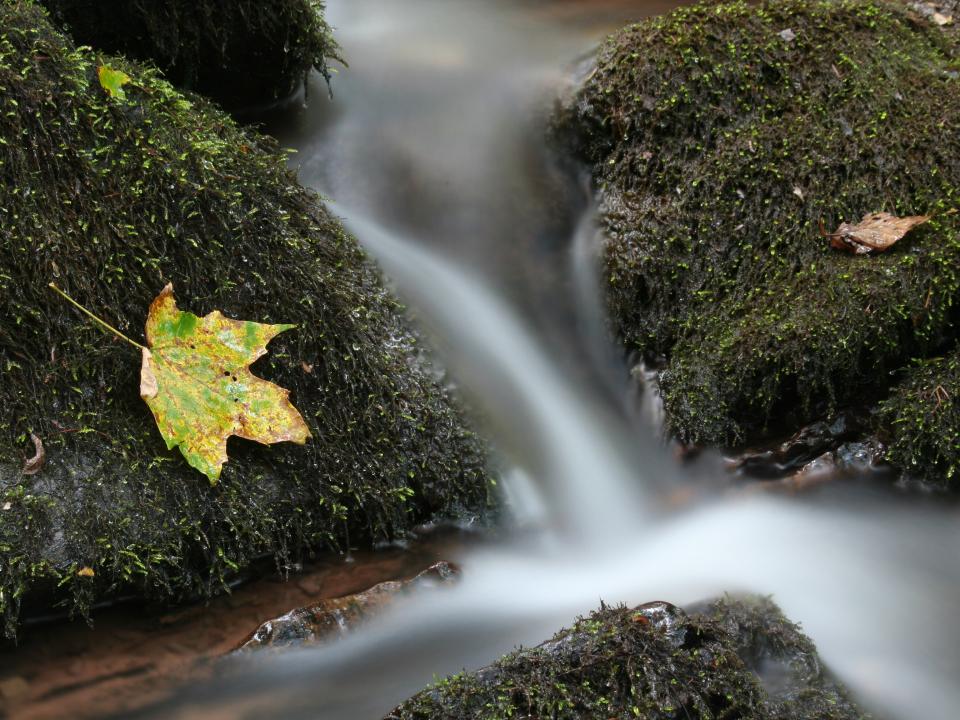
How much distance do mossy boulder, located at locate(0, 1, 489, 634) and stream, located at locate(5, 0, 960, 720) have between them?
0.32 meters

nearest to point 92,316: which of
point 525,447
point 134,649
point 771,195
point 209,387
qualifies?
point 209,387

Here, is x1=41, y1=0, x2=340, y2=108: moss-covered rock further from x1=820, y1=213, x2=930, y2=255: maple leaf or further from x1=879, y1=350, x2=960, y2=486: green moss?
x1=879, y1=350, x2=960, y2=486: green moss

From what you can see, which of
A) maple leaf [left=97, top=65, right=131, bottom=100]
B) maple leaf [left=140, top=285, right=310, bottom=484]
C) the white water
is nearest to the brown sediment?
the white water

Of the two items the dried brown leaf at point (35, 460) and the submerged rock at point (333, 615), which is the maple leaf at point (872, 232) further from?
the dried brown leaf at point (35, 460)

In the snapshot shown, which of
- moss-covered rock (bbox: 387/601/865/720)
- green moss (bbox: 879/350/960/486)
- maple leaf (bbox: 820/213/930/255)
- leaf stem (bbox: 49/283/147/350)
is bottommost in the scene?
moss-covered rock (bbox: 387/601/865/720)

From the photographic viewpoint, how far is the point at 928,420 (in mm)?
3029

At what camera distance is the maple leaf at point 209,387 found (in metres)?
2.38

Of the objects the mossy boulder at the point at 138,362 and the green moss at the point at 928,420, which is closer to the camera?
the mossy boulder at the point at 138,362

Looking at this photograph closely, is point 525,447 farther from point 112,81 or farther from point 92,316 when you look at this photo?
point 112,81

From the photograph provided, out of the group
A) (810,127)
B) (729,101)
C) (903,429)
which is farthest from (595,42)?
(903,429)

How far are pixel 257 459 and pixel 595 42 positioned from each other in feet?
9.08

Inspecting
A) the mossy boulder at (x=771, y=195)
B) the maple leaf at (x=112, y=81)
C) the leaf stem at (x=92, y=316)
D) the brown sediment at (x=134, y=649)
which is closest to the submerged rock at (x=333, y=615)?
the brown sediment at (x=134, y=649)

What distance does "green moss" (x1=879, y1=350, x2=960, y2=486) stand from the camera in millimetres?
3004

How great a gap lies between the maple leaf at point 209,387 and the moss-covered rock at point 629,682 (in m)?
0.88
